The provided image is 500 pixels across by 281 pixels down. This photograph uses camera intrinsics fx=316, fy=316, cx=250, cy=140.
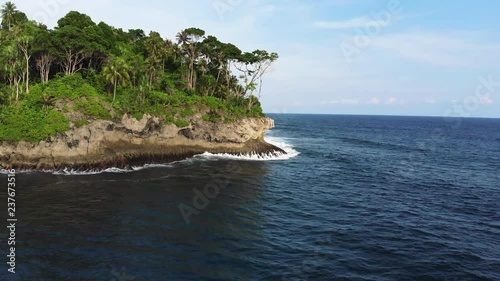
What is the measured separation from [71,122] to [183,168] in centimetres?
1783

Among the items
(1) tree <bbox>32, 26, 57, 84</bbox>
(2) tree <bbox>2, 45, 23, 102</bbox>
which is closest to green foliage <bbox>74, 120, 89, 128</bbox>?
(2) tree <bbox>2, 45, 23, 102</bbox>

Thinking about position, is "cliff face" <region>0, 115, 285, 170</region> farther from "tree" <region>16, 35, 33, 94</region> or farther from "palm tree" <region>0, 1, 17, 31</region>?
"palm tree" <region>0, 1, 17, 31</region>

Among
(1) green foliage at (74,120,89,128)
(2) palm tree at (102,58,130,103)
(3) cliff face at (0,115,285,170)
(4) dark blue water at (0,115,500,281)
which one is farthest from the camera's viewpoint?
(2) palm tree at (102,58,130,103)

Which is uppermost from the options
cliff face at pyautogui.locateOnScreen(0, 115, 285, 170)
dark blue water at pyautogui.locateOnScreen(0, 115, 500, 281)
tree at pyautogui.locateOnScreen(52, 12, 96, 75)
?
tree at pyautogui.locateOnScreen(52, 12, 96, 75)

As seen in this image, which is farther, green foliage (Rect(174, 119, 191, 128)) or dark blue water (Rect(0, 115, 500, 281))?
green foliage (Rect(174, 119, 191, 128))

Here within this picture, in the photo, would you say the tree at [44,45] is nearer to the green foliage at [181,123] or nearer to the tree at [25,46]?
the tree at [25,46]

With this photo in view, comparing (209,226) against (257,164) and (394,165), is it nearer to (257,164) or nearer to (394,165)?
(257,164)

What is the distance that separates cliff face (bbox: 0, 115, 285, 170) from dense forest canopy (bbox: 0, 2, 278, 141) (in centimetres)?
152

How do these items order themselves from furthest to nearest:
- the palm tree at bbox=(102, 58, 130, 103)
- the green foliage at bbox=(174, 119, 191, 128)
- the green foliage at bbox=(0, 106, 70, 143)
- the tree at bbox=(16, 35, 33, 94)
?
the green foliage at bbox=(174, 119, 191, 128) → the palm tree at bbox=(102, 58, 130, 103) → the tree at bbox=(16, 35, 33, 94) → the green foliage at bbox=(0, 106, 70, 143)

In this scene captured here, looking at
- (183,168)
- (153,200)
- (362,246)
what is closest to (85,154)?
(183,168)

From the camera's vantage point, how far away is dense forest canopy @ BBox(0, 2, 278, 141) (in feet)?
156

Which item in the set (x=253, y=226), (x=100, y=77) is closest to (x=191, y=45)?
(x=100, y=77)

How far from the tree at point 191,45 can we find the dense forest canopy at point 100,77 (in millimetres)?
214

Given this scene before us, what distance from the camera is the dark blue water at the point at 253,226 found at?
21766 mm
